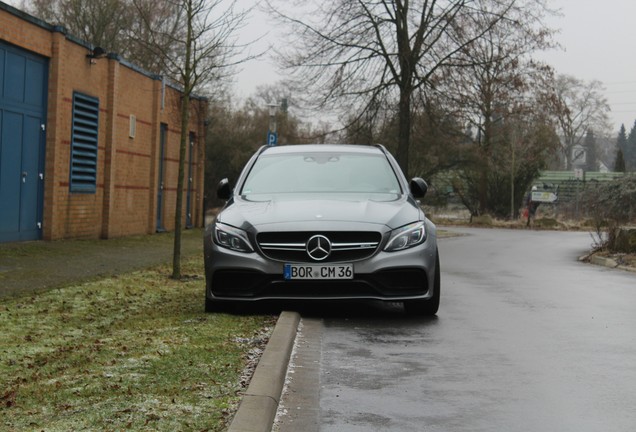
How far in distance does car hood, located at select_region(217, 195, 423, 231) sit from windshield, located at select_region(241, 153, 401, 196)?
49 centimetres

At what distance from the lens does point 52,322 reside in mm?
8133

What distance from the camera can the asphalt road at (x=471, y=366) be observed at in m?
5.21

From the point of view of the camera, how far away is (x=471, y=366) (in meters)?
6.79

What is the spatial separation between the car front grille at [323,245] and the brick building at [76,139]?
30.2 ft

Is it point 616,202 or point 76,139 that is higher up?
point 76,139

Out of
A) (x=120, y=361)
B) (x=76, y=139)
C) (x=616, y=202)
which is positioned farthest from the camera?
(x=616, y=202)

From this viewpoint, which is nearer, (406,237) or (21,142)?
(406,237)

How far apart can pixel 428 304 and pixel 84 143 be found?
12856mm

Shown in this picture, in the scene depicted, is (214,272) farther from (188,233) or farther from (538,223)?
(538,223)

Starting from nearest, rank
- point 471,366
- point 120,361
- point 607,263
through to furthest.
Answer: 1. point 120,361
2. point 471,366
3. point 607,263

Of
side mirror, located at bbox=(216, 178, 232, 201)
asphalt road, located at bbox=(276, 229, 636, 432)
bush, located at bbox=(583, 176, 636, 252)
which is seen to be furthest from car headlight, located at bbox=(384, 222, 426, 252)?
bush, located at bbox=(583, 176, 636, 252)

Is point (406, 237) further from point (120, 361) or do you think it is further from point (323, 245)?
point (120, 361)

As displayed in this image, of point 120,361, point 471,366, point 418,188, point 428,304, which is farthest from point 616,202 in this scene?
point 120,361

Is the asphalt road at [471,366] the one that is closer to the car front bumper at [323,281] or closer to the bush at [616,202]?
the car front bumper at [323,281]
